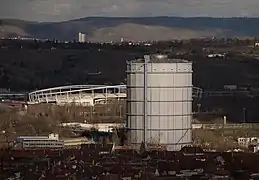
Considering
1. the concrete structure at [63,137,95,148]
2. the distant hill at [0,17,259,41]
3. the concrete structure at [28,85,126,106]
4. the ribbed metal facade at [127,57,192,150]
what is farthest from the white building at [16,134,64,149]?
the distant hill at [0,17,259,41]

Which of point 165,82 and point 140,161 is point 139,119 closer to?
point 165,82

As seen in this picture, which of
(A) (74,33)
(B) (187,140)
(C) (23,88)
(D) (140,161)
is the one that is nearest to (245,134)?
(B) (187,140)

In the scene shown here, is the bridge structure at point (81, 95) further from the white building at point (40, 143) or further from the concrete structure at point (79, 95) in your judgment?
the white building at point (40, 143)

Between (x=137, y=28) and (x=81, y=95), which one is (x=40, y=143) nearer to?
(x=81, y=95)

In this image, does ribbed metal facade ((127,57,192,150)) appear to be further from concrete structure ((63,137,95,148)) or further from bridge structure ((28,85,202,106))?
bridge structure ((28,85,202,106))

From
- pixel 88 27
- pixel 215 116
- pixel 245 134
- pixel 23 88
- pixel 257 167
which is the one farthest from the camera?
pixel 88 27

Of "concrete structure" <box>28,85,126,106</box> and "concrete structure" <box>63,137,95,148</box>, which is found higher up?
"concrete structure" <box>28,85,126,106</box>

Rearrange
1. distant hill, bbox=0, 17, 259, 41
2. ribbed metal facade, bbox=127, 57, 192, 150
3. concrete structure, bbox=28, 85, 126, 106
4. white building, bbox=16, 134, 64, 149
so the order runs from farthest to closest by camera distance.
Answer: distant hill, bbox=0, 17, 259, 41, concrete structure, bbox=28, 85, 126, 106, white building, bbox=16, 134, 64, 149, ribbed metal facade, bbox=127, 57, 192, 150
